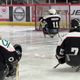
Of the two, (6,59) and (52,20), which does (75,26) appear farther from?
(52,20)

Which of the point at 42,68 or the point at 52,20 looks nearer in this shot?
the point at 42,68

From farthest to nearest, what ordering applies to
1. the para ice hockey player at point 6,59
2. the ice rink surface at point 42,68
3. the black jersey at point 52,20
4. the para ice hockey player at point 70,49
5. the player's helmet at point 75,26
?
the black jersey at point 52,20
the player's helmet at point 75,26
the para ice hockey player at point 70,49
the ice rink surface at point 42,68
the para ice hockey player at point 6,59

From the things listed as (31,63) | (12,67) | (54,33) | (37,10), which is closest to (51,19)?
(54,33)

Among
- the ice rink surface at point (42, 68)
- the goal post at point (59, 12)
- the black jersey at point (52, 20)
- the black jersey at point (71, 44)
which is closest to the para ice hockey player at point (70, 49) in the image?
the black jersey at point (71, 44)

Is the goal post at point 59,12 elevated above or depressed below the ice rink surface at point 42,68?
above

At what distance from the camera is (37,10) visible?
2170 centimetres

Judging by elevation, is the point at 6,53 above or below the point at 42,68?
above

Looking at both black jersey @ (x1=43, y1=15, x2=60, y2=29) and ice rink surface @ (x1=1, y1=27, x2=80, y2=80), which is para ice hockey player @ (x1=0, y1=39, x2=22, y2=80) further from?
black jersey @ (x1=43, y1=15, x2=60, y2=29)

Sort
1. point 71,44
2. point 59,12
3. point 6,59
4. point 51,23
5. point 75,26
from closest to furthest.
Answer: point 6,59
point 71,44
point 75,26
point 51,23
point 59,12

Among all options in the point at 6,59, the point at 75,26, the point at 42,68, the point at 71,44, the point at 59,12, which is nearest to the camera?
the point at 6,59

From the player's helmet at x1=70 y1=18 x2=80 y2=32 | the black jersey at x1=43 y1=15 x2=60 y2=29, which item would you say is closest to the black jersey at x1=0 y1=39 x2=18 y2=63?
the player's helmet at x1=70 y1=18 x2=80 y2=32

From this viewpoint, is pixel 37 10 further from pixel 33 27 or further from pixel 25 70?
pixel 25 70

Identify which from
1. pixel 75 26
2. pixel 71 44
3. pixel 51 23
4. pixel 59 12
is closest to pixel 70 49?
pixel 71 44

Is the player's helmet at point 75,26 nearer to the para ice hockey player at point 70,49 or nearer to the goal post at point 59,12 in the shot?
the para ice hockey player at point 70,49
